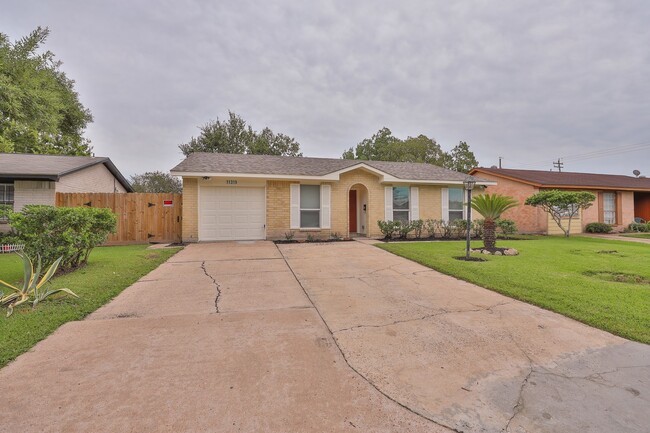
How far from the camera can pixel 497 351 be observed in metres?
2.92

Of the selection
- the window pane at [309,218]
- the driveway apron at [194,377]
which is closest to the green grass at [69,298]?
the driveway apron at [194,377]

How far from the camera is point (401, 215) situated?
1392 cm

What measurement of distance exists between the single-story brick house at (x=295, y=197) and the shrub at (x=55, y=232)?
16.6 feet

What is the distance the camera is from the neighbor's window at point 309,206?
41.9 ft

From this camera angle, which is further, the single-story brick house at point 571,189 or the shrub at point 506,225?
the single-story brick house at point 571,189

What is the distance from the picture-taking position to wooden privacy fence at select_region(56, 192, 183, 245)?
441 inches

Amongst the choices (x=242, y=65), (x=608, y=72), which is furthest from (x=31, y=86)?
(x=608, y=72)

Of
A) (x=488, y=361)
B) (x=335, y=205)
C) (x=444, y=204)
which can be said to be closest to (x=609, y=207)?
(x=444, y=204)

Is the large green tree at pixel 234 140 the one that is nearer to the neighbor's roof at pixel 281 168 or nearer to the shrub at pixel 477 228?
the neighbor's roof at pixel 281 168

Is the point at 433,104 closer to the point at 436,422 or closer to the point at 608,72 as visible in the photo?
the point at 608,72

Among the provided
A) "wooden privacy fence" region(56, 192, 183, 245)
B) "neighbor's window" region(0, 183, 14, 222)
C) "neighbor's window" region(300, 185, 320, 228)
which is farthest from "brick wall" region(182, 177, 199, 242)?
"neighbor's window" region(0, 183, 14, 222)

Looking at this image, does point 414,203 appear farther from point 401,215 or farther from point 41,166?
point 41,166

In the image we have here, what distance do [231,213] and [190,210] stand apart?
1.57 m

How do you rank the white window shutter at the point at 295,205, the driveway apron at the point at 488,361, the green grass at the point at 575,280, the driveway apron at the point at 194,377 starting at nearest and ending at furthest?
the driveway apron at the point at 194,377, the driveway apron at the point at 488,361, the green grass at the point at 575,280, the white window shutter at the point at 295,205
